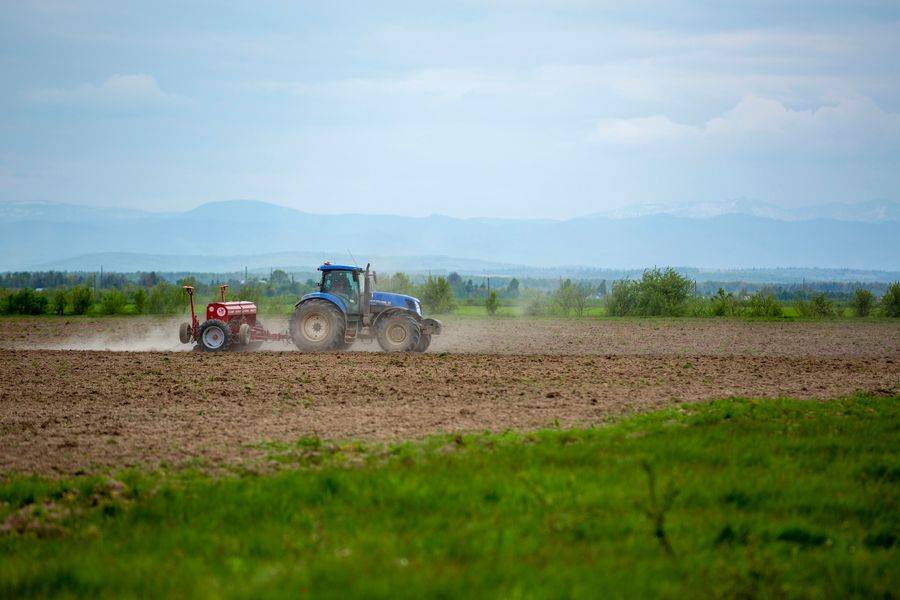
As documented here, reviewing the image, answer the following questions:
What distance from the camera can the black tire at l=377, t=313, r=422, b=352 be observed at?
1006 inches

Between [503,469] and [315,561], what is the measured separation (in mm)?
3698

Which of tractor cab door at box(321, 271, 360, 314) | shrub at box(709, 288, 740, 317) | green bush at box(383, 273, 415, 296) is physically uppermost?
green bush at box(383, 273, 415, 296)

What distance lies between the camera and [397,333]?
84.3ft

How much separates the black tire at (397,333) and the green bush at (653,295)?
3149 cm

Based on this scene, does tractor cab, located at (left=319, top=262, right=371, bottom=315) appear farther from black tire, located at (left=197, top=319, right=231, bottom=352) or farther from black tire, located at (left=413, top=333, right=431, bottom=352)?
black tire, located at (left=197, top=319, right=231, bottom=352)

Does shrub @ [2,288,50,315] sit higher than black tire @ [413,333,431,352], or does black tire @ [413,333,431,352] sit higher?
shrub @ [2,288,50,315]

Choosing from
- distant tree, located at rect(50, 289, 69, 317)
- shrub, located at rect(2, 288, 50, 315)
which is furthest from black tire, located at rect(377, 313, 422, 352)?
shrub, located at rect(2, 288, 50, 315)

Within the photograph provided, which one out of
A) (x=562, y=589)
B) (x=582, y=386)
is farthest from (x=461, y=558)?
(x=582, y=386)

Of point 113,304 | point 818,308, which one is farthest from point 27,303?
point 818,308

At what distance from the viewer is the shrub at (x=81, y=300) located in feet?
175

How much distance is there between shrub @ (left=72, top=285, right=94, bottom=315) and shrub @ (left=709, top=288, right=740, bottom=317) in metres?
40.3

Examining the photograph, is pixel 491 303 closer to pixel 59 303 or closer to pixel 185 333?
pixel 59 303

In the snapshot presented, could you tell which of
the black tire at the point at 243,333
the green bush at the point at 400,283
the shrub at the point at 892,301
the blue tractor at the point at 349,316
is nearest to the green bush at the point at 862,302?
the shrub at the point at 892,301

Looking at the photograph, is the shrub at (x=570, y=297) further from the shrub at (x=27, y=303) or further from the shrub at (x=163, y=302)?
the shrub at (x=27, y=303)
